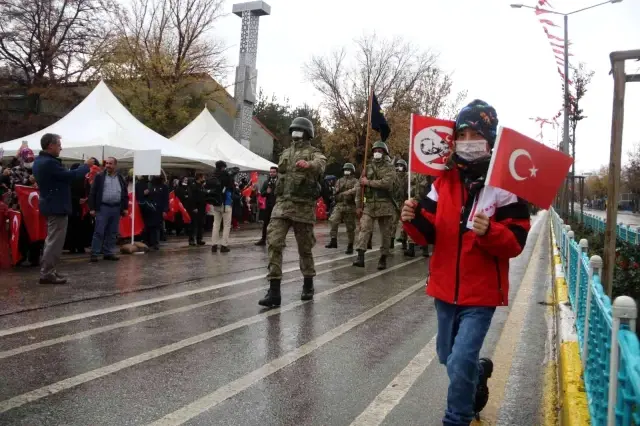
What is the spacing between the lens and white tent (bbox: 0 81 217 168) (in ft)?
46.9

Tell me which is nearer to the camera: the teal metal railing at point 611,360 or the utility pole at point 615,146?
the teal metal railing at point 611,360

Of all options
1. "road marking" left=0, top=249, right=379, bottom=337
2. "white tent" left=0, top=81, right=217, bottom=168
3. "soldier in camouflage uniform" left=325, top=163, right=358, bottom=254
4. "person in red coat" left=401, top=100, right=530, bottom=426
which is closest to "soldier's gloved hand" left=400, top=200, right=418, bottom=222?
"person in red coat" left=401, top=100, right=530, bottom=426

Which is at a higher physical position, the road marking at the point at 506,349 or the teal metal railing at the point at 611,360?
the teal metal railing at the point at 611,360

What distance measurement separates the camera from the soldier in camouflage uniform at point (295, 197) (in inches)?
279

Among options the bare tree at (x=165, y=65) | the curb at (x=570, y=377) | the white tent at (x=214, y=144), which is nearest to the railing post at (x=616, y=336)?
the curb at (x=570, y=377)

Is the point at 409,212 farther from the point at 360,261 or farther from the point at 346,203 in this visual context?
the point at 346,203

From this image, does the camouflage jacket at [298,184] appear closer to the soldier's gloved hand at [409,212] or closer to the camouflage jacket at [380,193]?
the soldier's gloved hand at [409,212]

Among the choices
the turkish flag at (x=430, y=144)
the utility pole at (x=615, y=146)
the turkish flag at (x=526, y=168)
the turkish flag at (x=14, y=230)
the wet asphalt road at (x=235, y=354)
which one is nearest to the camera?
the turkish flag at (x=526, y=168)

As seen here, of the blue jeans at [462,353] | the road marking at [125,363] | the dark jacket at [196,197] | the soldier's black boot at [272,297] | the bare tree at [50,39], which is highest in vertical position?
the bare tree at [50,39]

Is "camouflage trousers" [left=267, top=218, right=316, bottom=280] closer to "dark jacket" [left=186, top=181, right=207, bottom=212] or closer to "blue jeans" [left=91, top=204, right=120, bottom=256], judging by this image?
"blue jeans" [left=91, top=204, right=120, bottom=256]

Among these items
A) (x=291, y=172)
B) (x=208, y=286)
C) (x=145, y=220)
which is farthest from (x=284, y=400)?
(x=145, y=220)

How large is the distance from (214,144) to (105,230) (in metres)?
9.37

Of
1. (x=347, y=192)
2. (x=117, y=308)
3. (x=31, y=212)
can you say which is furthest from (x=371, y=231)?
(x=31, y=212)

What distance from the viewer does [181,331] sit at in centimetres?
589
